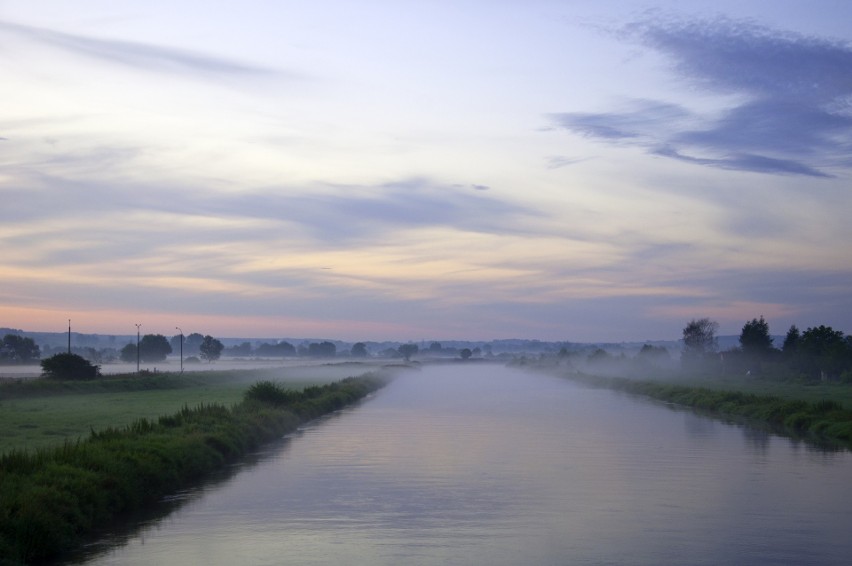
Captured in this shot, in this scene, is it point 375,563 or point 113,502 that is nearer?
point 375,563

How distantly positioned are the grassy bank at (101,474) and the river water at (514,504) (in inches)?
36.1

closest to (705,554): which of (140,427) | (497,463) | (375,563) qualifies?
(375,563)

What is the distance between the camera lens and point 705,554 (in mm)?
16891

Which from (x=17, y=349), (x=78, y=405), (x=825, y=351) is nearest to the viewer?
(x=78, y=405)

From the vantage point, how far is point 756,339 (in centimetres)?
13038

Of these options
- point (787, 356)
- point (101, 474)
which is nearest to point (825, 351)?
point (787, 356)

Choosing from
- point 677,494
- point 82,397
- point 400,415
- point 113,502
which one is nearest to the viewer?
point 113,502

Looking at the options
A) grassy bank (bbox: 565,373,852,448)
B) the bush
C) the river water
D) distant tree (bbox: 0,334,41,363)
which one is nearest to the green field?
the bush

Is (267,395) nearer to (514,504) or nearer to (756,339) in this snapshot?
(514,504)

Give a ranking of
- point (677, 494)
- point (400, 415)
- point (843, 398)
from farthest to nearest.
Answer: point (843, 398)
point (400, 415)
point (677, 494)

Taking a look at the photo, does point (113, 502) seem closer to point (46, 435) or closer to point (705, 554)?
point (705, 554)

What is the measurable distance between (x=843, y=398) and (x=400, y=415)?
29.8 meters

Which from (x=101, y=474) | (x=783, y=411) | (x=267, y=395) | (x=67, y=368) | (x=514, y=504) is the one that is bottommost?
(x=514, y=504)

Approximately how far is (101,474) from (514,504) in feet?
30.3
